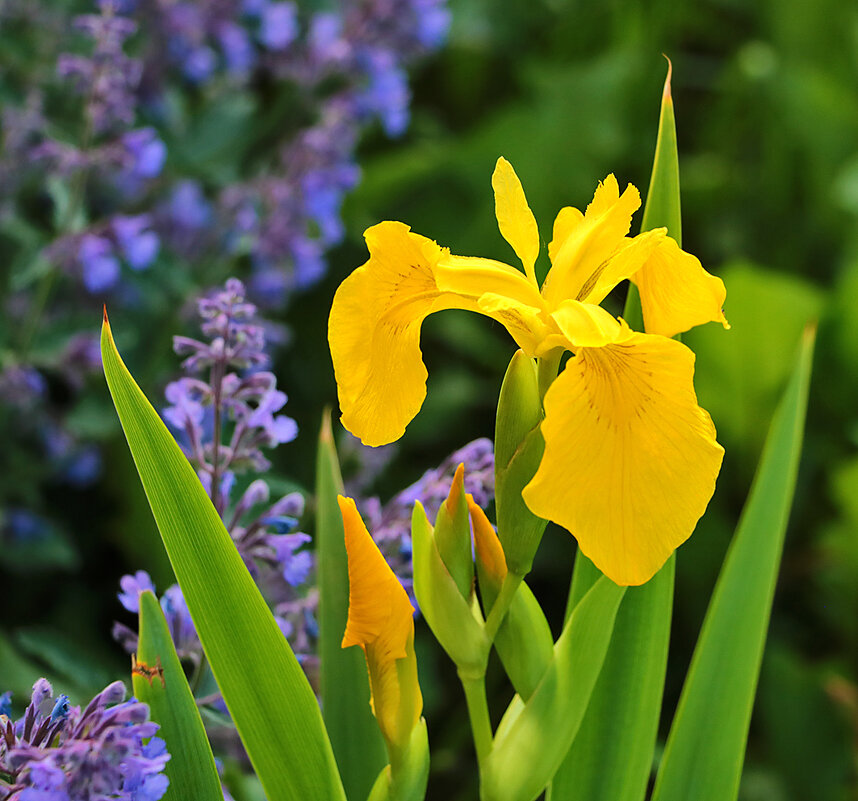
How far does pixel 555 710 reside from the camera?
1.35 feet

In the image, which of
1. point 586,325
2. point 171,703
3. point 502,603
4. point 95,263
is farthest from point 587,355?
point 95,263

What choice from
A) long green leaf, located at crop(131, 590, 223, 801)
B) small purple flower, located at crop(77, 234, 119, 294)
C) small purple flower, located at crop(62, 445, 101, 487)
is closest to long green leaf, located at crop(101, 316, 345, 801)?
long green leaf, located at crop(131, 590, 223, 801)

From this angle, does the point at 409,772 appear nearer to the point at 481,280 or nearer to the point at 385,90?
the point at 481,280

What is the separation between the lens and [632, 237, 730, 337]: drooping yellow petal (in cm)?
38

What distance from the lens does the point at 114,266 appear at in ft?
2.69

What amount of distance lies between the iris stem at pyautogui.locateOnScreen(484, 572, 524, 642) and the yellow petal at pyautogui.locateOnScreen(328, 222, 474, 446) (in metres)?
0.08

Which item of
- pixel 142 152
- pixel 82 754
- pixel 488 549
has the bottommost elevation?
pixel 82 754

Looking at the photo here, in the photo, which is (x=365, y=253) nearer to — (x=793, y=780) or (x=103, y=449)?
(x=103, y=449)

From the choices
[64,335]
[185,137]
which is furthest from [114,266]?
[185,137]

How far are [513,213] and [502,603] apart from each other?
160 millimetres

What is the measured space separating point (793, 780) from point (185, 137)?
36.9 inches

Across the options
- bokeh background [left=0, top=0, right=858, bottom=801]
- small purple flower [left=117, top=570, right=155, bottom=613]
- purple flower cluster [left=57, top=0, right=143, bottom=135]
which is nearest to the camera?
small purple flower [left=117, top=570, right=155, bottom=613]

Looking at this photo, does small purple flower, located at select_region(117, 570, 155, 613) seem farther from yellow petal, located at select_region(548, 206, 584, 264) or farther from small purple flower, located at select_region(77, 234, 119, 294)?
small purple flower, located at select_region(77, 234, 119, 294)

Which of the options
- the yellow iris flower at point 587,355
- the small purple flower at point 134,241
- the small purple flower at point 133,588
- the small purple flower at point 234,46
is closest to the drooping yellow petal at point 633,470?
the yellow iris flower at point 587,355
